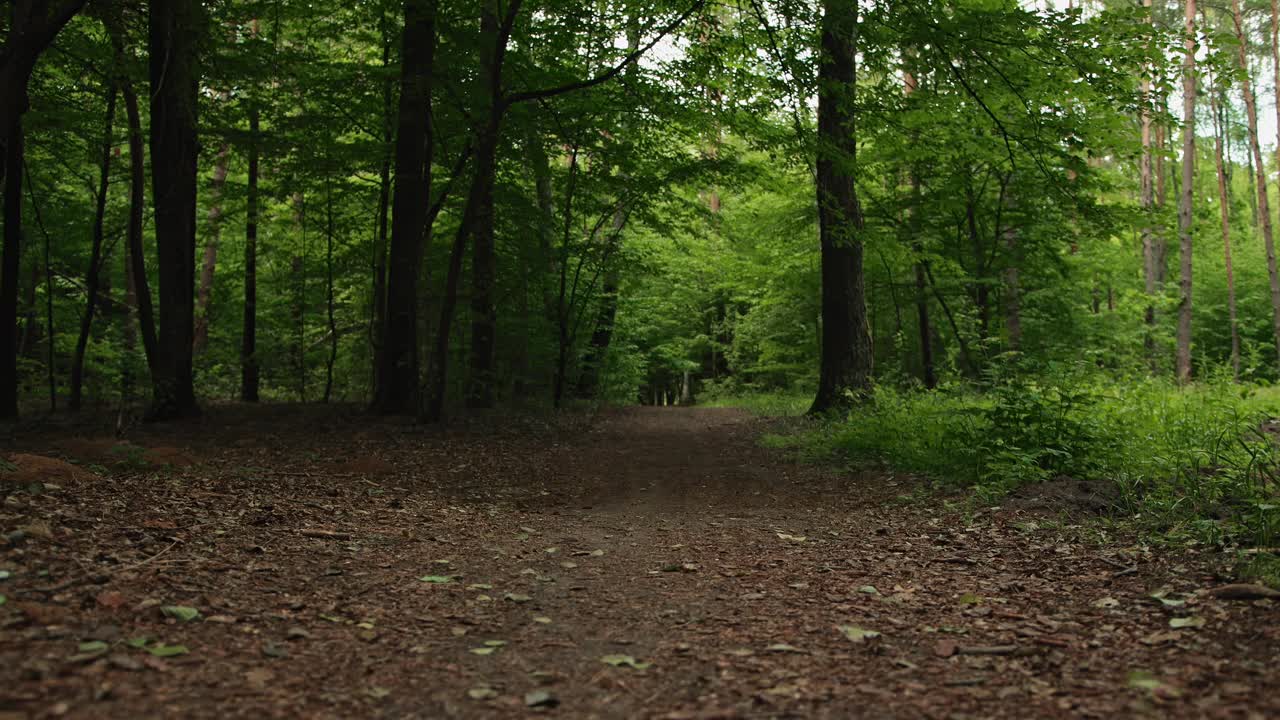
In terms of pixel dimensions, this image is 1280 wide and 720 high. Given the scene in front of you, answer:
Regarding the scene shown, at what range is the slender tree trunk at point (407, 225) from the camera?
10094 mm

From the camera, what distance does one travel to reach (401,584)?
3596mm

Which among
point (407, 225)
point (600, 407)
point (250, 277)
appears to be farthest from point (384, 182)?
point (600, 407)

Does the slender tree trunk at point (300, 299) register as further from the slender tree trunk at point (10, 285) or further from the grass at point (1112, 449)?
the grass at point (1112, 449)

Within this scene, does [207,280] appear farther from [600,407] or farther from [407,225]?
[600,407]

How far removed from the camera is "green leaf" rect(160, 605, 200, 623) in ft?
9.02

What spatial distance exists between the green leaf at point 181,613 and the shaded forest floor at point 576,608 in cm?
1

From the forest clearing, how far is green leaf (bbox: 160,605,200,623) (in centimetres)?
1

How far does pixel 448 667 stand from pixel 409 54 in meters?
9.74

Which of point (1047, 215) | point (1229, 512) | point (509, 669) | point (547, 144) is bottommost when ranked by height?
point (509, 669)

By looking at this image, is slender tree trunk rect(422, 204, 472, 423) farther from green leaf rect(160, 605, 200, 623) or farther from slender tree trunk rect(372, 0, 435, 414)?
green leaf rect(160, 605, 200, 623)

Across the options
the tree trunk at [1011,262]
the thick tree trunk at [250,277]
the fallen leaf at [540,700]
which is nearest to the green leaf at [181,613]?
the fallen leaf at [540,700]

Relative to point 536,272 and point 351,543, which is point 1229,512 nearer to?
point 351,543

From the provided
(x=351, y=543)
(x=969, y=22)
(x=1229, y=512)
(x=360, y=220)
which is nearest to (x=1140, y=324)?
→ (x=969, y=22)

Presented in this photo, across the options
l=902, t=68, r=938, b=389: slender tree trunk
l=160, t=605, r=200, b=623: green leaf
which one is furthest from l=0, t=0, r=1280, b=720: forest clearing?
l=902, t=68, r=938, b=389: slender tree trunk
